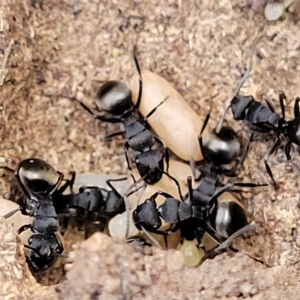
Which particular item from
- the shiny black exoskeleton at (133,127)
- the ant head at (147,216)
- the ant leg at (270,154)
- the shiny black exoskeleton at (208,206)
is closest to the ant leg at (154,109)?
the shiny black exoskeleton at (133,127)

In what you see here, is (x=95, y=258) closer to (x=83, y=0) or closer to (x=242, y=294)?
(x=242, y=294)

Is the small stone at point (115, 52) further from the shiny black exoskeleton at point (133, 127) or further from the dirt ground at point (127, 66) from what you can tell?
the shiny black exoskeleton at point (133, 127)

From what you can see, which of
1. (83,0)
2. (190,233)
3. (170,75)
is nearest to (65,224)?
(190,233)

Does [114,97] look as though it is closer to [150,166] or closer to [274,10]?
[150,166]

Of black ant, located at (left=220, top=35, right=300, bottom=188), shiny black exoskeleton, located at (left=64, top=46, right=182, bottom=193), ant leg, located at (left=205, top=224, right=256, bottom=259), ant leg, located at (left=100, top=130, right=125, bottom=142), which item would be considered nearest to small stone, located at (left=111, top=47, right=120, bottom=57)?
shiny black exoskeleton, located at (left=64, top=46, right=182, bottom=193)

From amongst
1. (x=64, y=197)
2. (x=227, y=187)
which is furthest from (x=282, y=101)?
(x=64, y=197)

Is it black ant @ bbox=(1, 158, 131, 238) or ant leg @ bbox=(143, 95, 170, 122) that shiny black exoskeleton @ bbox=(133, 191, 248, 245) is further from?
ant leg @ bbox=(143, 95, 170, 122)
